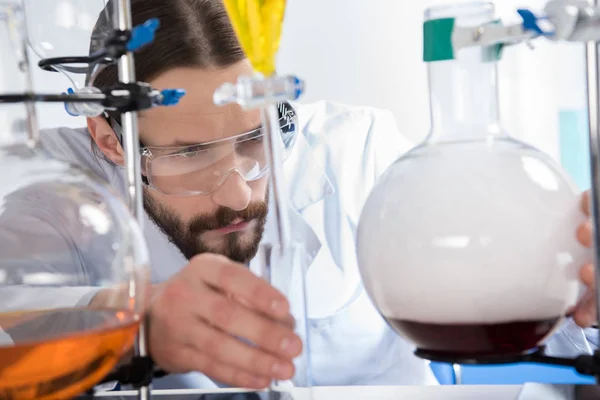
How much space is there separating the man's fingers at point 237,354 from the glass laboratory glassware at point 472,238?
11cm

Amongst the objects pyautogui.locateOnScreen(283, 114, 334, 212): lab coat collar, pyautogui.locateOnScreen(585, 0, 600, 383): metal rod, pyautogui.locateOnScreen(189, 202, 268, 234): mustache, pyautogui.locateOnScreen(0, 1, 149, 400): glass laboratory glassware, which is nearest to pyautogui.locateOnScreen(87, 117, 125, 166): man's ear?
A: pyautogui.locateOnScreen(189, 202, 268, 234): mustache

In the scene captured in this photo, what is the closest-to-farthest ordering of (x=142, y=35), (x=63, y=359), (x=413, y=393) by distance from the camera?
(x=63, y=359), (x=142, y=35), (x=413, y=393)

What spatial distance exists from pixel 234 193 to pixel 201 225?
0.72 ft

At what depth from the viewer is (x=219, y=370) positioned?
0.75 m

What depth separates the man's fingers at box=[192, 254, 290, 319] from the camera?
2.19 ft

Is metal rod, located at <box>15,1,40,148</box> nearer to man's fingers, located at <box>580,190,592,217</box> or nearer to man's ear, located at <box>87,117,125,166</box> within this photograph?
man's fingers, located at <box>580,190,592,217</box>

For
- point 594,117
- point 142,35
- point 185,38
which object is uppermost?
point 185,38

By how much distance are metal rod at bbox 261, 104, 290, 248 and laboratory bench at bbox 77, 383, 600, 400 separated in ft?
0.56

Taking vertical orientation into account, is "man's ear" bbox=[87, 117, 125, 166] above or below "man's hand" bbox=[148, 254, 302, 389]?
above

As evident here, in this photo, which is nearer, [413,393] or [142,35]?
[142,35]

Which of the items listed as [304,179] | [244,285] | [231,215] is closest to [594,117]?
[244,285]

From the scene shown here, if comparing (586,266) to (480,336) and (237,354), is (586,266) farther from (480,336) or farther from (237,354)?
(237,354)

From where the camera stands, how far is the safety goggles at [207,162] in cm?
159

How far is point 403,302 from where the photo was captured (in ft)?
2.10
